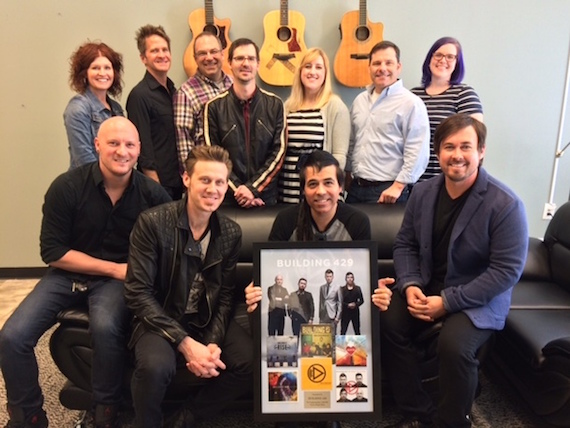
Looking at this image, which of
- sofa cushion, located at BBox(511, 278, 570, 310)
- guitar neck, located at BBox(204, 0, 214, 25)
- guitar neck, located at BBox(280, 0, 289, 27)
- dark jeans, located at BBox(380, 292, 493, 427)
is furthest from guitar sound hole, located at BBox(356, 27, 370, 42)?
dark jeans, located at BBox(380, 292, 493, 427)

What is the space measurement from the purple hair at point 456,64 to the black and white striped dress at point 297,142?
0.80 meters

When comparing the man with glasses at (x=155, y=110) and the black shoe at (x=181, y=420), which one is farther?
the man with glasses at (x=155, y=110)

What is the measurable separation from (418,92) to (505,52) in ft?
3.78

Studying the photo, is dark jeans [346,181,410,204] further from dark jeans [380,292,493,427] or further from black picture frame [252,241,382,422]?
black picture frame [252,241,382,422]

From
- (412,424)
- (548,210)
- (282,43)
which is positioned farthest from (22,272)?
(548,210)

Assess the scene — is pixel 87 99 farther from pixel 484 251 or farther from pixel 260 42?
pixel 484 251

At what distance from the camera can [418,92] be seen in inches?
109

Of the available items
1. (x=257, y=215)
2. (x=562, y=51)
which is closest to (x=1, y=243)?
(x=257, y=215)

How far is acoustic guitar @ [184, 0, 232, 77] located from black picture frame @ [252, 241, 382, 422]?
1.85m

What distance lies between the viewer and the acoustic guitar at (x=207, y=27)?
3.17m

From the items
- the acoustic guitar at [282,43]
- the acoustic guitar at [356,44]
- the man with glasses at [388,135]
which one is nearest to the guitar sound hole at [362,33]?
the acoustic guitar at [356,44]

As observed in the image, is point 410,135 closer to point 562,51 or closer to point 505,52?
point 505,52

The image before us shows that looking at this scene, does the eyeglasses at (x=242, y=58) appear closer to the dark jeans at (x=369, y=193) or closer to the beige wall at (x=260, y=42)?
the dark jeans at (x=369, y=193)

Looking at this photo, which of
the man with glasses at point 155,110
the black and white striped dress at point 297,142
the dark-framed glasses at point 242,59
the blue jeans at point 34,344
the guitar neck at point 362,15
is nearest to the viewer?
the blue jeans at point 34,344
